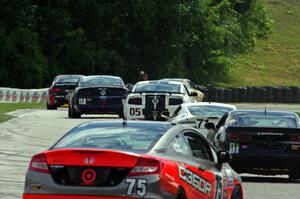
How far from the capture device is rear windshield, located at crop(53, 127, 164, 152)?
33.2 feet

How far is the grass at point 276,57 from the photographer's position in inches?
3462

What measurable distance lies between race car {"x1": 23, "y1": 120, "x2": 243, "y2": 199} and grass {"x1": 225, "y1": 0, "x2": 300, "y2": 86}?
7121 centimetres

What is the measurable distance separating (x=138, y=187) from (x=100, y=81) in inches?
973

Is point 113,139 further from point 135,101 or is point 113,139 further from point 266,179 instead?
point 135,101

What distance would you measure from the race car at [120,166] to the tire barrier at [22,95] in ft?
137

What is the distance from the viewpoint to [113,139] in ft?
33.7

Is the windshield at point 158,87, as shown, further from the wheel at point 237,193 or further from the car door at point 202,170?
the car door at point 202,170

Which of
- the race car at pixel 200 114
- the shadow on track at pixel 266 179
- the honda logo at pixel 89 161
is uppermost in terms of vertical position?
the honda logo at pixel 89 161

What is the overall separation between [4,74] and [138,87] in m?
29.9

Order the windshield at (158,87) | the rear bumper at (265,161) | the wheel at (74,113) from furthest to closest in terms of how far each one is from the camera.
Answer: the wheel at (74,113), the windshield at (158,87), the rear bumper at (265,161)

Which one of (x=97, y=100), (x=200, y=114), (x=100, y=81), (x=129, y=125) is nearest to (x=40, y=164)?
(x=129, y=125)

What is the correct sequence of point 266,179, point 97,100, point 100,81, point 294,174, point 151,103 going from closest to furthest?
point 294,174 → point 266,179 → point 151,103 → point 97,100 → point 100,81

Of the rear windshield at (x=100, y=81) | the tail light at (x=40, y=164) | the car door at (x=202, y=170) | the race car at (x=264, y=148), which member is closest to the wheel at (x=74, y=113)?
the rear windshield at (x=100, y=81)

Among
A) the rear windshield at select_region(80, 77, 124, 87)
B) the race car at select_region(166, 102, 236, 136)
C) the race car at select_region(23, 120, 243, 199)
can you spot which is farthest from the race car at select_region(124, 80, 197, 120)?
the race car at select_region(23, 120, 243, 199)
